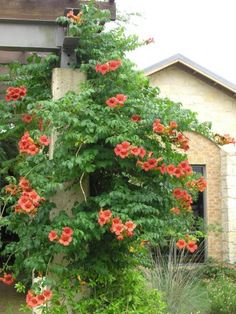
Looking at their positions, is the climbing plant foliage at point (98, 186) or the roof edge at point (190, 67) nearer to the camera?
the climbing plant foliage at point (98, 186)

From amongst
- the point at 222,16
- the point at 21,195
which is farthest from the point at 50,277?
the point at 222,16

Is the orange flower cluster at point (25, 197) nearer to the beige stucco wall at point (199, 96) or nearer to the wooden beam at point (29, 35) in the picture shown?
the wooden beam at point (29, 35)

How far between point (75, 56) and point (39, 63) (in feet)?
1.33

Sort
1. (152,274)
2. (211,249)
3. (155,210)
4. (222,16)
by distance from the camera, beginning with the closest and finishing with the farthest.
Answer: (155,210)
(152,274)
(211,249)
(222,16)

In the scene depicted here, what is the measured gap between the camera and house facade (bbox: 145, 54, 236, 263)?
35.9ft

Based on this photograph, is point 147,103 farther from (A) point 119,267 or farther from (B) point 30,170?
(A) point 119,267

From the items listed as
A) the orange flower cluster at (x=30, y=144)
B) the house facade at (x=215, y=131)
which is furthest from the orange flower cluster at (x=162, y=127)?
the house facade at (x=215, y=131)

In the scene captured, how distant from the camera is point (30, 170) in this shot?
373 cm

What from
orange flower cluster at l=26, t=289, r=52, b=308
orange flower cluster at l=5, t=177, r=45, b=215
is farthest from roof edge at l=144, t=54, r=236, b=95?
orange flower cluster at l=26, t=289, r=52, b=308

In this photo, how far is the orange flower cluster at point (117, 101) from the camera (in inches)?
142

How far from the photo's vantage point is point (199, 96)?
1142cm

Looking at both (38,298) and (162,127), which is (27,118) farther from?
(38,298)

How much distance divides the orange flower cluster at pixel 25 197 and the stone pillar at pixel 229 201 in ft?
25.9

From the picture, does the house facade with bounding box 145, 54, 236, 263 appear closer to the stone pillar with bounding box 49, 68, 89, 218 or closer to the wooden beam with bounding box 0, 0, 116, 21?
the wooden beam with bounding box 0, 0, 116, 21
